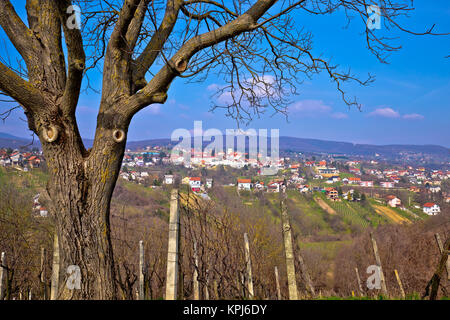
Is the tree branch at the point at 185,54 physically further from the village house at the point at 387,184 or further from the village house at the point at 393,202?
the village house at the point at 387,184

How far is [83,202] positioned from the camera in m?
3.07

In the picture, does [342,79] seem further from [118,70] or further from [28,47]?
[28,47]

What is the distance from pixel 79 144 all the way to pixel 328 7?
2.98 meters

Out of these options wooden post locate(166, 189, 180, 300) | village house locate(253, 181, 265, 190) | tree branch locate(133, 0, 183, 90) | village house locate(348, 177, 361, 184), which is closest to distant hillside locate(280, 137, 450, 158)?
village house locate(348, 177, 361, 184)

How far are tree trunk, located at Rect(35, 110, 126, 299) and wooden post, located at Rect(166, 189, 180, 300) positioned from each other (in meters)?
0.71

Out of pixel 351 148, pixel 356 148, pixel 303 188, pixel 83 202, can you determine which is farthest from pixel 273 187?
pixel 356 148

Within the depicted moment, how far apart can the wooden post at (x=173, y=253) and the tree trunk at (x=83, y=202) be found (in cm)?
71

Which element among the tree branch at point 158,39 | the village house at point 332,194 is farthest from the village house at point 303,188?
the tree branch at point 158,39

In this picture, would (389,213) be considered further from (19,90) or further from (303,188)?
(19,90)

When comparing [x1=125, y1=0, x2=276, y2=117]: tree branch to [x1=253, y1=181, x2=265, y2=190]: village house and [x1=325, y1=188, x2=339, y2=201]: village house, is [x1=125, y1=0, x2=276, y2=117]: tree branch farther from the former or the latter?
[x1=325, y1=188, x2=339, y2=201]: village house

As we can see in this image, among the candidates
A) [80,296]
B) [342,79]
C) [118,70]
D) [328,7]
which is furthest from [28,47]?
[342,79]

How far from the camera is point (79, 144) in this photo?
3.26m

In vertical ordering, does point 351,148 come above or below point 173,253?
above

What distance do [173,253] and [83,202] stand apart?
99 centimetres
